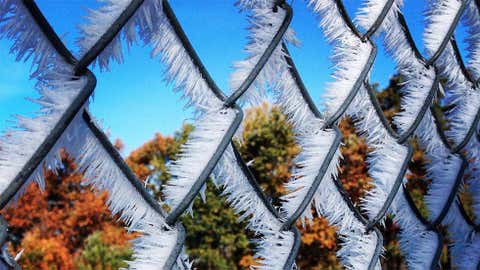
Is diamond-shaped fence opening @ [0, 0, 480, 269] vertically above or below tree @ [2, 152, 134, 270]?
above

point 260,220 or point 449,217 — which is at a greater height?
point 260,220

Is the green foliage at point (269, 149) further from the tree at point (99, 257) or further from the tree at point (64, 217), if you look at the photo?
the tree at point (64, 217)

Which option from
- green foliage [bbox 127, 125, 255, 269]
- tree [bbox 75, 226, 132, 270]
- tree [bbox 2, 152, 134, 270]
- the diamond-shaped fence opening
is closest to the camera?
the diamond-shaped fence opening

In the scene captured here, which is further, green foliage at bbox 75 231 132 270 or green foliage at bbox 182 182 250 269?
green foliage at bbox 182 182 250 269

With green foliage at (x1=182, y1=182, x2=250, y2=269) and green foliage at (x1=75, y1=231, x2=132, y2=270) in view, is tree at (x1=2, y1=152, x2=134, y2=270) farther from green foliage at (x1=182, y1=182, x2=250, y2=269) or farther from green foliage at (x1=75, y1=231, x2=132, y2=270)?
green foliage at (x1=75, y1=231, x2=132, y2=270)

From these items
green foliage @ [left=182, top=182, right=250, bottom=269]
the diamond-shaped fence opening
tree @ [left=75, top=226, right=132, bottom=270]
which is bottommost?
green foliage @ [left=182, top=182, right=250, bottom=269]

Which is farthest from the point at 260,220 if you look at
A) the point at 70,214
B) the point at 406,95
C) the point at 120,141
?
the point at 120,141

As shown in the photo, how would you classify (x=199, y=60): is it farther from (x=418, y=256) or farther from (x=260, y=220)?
(x=418, y=256)

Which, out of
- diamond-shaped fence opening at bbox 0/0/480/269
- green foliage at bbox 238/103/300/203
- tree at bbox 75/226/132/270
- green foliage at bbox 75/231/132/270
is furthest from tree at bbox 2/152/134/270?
diamond-shaped fence opening at bbox 0/0/480/269

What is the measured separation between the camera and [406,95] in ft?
2.95

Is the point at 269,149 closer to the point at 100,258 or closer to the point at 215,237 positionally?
the point at 215,237

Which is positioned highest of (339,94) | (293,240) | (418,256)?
(339,94)

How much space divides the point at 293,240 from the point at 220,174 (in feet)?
0.49

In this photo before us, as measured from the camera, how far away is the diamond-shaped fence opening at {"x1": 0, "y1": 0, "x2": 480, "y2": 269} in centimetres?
42
